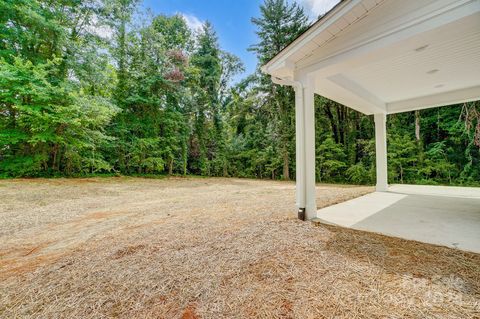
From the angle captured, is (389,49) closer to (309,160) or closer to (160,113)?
(309,160)

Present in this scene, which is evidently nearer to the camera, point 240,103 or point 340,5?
point 340,5

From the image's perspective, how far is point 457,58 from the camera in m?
3.25

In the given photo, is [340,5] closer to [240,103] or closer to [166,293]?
[166,293]

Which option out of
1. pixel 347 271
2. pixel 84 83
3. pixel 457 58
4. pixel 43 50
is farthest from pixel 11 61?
pixel 457 58

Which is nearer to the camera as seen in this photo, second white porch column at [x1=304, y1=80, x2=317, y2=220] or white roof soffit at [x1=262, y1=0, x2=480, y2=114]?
white roof soffit at [x1=262, y1=0, x2=480, y2=114]

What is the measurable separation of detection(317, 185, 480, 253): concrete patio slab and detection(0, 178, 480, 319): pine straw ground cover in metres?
0.36

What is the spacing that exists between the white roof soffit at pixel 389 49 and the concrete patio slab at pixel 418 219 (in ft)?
7.71

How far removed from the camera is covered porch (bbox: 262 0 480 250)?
2.32 m

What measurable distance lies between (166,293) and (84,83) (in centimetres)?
1046

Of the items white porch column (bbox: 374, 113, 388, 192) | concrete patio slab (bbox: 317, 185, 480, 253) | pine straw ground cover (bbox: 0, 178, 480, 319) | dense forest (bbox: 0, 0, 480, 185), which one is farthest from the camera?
dense forest (bbox: 0, 0, 480, 185)

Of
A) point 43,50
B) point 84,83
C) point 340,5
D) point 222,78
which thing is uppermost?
point 222,78

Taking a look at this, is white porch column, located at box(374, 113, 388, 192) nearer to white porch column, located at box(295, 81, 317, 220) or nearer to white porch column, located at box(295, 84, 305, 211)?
white porch column, located at box(295, 81, 317, 220)

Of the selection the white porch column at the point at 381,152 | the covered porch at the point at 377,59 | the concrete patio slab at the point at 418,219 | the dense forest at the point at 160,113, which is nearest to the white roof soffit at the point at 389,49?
the covered porch at the point at 377,59

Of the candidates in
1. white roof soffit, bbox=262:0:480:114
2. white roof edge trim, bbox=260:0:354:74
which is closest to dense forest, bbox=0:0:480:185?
white roof soffit, bbox=262:0:480:114
